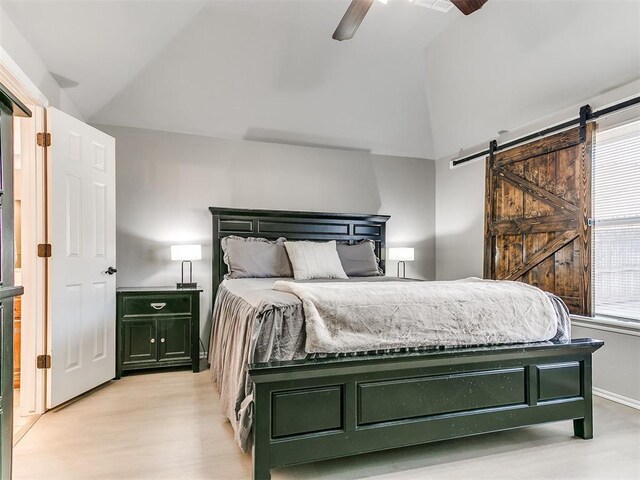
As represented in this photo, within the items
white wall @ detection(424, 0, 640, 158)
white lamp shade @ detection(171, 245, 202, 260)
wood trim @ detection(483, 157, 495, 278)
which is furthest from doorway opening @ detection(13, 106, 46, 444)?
wood trim @ detection(483, 157, 495, 278)

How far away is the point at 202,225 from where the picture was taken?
413 cm

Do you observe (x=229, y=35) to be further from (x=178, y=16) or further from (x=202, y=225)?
(x=202, y=225)

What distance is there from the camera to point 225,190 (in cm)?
424

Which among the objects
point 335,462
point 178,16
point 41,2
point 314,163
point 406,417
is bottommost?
point 335,462

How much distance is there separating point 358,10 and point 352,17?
78 mm

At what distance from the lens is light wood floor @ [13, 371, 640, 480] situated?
6.20 ft

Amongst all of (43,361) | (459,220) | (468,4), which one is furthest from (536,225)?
(43,361)

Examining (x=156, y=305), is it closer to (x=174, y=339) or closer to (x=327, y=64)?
(x=174, y=339)

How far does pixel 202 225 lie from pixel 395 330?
2.81 metres

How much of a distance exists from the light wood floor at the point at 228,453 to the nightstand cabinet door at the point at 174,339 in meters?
0.85

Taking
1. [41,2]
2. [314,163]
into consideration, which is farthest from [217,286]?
[41,2]

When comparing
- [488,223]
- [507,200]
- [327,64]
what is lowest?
[488,223]

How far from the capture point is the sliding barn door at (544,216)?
3.21 meters

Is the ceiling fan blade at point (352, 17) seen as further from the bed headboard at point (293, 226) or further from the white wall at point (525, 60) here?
the bed headboard at point (293, 226)
